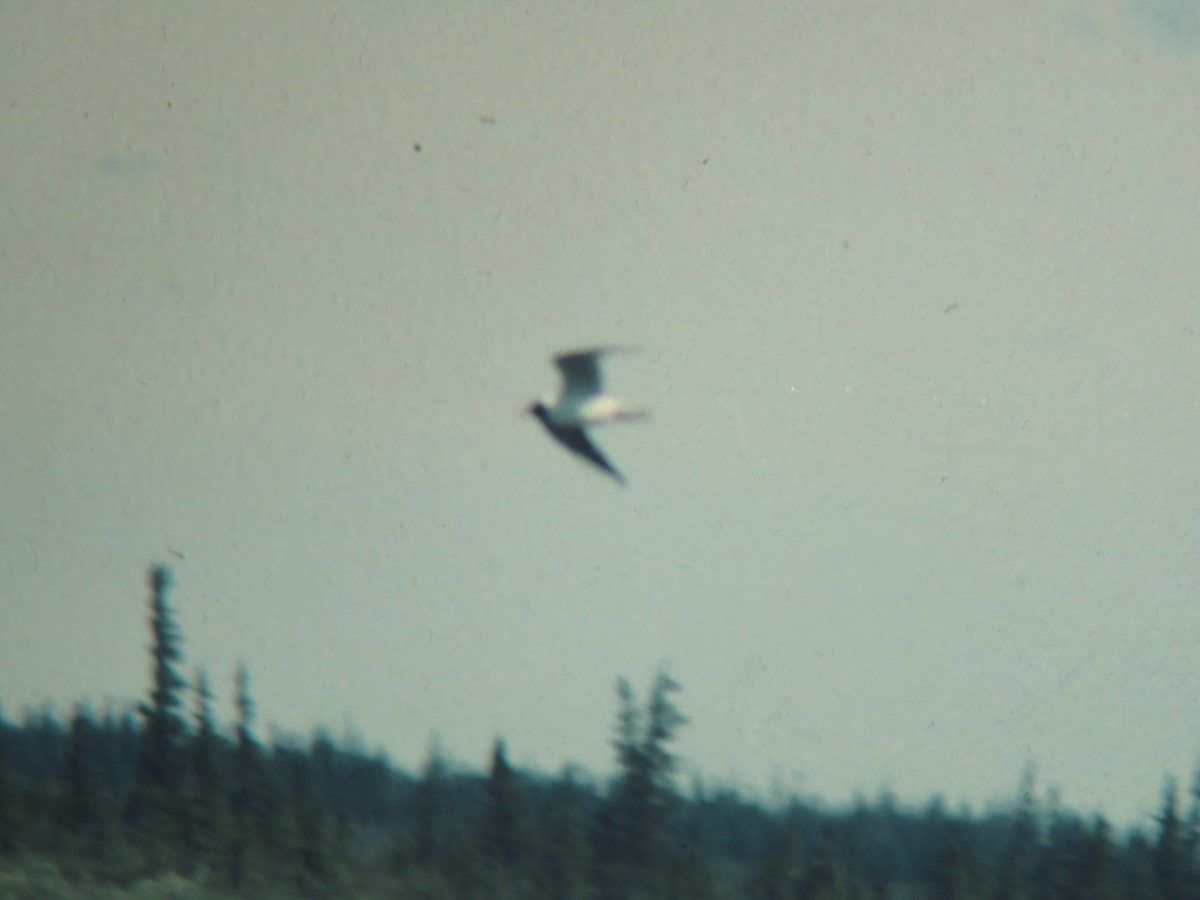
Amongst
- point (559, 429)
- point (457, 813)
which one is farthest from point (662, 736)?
point (559, 429)

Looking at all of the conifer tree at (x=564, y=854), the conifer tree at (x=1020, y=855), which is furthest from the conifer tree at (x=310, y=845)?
the conifer tree at (x=1020, y=855)

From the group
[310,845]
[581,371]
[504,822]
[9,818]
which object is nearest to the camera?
[581,371]

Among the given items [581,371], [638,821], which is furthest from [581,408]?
[638,821]

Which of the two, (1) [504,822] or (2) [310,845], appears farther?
(2) [310,845]

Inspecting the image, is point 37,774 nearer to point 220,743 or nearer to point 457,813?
point 220,743

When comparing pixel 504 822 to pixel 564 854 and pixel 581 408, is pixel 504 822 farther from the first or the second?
pixel 581 408

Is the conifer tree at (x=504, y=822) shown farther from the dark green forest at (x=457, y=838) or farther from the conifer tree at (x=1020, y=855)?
the conifer tree at (x=1020, y=855)

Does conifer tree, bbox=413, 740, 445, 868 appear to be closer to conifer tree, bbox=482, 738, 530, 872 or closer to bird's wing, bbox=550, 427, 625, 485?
conifer tree, bbox=482, 738, 530, 872
